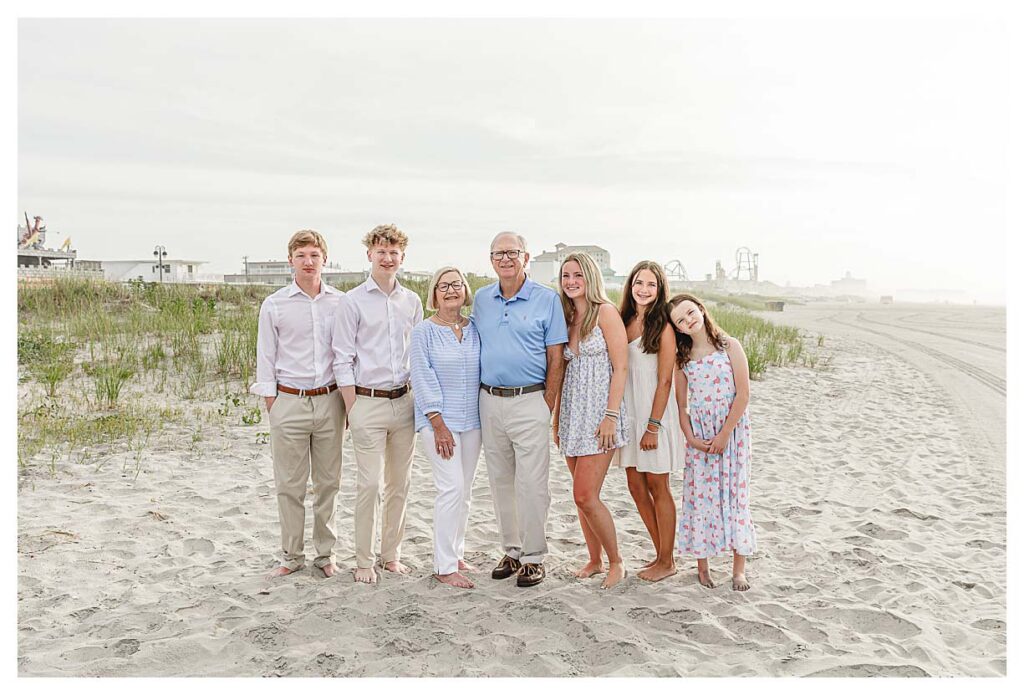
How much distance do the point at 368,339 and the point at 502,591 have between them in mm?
1741

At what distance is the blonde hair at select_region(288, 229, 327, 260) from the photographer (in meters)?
4.44

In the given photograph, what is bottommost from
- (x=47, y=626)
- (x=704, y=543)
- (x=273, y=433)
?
(x=47, y=626)

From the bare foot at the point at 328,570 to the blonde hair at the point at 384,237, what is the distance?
2.06 m

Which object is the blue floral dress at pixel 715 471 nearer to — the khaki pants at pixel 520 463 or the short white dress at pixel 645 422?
the short white dress at pixel 645 422

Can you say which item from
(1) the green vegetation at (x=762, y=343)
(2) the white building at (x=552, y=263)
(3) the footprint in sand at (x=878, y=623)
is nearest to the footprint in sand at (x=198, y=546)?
(3) the footprint in sand at (x=878, y=623)

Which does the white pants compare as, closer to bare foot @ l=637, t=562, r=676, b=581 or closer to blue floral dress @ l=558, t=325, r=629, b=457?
blue floral dress @ l=558, t=325, r=629, b=457

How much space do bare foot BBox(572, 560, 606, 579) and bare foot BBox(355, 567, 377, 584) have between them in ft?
4.17

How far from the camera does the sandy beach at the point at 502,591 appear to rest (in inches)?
143

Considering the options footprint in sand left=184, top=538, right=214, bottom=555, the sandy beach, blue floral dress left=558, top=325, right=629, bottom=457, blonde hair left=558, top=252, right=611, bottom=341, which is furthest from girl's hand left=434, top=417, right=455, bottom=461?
footprint in sand left=184, top=538, right=214, bottom=555

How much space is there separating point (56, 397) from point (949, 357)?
1952 centimetres

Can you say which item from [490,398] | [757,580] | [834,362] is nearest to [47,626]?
[490,398]

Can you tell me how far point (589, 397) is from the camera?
14.0 feet

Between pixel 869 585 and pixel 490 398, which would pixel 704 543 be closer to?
pixel 869 585

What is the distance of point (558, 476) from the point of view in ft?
23.7
